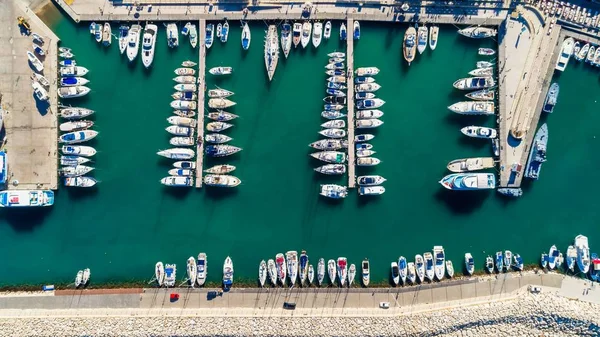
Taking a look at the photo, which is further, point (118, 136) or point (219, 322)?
point (118, 136)

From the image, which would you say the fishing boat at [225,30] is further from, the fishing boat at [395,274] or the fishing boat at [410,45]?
the fishing boat at [395,274]

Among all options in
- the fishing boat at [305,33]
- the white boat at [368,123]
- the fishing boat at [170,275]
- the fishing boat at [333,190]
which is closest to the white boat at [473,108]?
the white boat at [368,123]

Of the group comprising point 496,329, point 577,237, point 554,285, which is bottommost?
point 496,329

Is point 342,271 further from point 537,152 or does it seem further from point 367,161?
point 537,152

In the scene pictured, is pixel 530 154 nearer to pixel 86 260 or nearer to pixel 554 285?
pixel 554 285

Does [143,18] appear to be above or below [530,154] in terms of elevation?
above

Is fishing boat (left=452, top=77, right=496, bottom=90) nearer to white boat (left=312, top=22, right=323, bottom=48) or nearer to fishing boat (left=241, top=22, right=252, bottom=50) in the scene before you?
white boat (left=312, top=22, right=323, bottom=48)


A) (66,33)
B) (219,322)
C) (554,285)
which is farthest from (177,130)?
(554,285)
